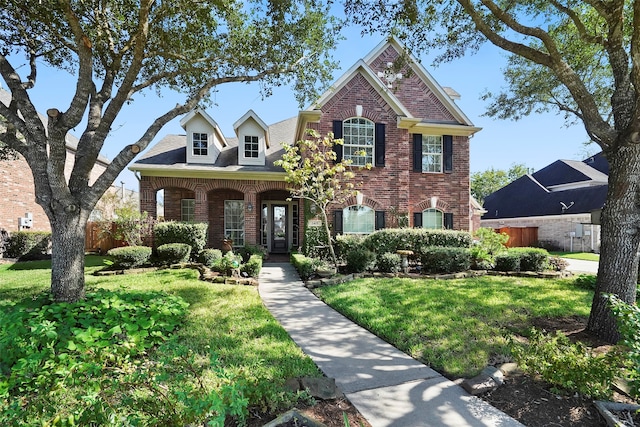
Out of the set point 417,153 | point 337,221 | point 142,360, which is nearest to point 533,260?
point 417,153

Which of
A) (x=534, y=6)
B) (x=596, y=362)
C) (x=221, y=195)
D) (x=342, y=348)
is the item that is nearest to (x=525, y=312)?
(x=596, y=362)

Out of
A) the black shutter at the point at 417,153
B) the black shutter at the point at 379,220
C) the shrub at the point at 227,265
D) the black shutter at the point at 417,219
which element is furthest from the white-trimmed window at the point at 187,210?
the black shutter at the point at 417,153

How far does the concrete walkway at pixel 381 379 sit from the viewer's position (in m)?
2.89

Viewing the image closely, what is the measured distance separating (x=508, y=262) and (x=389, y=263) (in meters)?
4.12

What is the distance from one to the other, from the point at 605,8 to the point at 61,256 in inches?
366

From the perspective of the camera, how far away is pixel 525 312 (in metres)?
6.04

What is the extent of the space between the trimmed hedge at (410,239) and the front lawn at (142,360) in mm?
5522

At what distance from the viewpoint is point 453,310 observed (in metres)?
5.99

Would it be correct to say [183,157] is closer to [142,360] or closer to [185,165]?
[185,165]

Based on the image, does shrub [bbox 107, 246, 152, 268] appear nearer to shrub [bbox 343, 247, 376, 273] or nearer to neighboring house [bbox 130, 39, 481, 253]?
neighboring house [bbox 130, 39, 481, 253]

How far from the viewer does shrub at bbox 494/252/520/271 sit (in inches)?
402

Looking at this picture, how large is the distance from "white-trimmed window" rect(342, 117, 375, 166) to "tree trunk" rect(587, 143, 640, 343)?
28.6ft

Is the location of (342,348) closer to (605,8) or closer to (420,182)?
(605,8)

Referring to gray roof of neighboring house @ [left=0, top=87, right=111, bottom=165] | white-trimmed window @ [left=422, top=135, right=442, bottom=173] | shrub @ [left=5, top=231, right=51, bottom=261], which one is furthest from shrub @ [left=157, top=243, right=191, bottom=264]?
white-trimmed window @ [left=422, top=135, right=442, bottom=173]
